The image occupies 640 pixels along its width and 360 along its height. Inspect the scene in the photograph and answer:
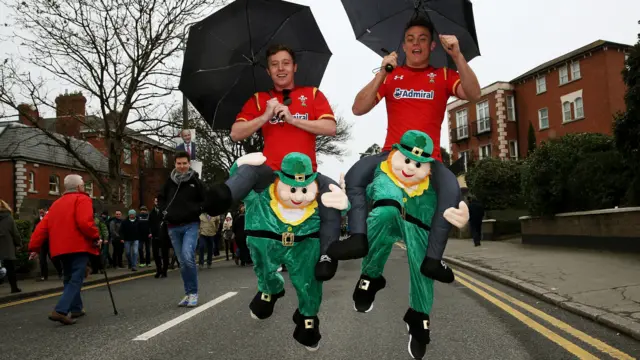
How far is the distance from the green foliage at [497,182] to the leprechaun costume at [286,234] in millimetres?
28858

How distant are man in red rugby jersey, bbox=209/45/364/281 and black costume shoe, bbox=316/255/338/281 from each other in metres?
0.10

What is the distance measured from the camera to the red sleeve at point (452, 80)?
2904 mm

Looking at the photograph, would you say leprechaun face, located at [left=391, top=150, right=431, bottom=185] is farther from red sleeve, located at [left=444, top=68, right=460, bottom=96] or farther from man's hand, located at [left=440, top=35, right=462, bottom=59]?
man's hand, located at [left=440, top=35, right=462, bottom=59]

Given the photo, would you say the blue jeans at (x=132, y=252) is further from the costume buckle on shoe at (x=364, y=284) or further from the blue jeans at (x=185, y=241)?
the costume buckle on shoe at (x=364, y=284)

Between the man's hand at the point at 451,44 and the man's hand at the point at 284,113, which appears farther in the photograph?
the man's hand at the point at 284,113

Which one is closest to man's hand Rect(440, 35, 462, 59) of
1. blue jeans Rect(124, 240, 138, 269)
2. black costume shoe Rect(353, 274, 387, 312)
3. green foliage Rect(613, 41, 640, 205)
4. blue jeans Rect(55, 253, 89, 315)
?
black costume shoe Rect(353, 274, 387, 312)

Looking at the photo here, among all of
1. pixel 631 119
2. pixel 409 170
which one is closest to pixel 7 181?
pixel 631 119

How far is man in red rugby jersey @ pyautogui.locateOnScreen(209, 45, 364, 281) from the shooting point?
281 centimetres

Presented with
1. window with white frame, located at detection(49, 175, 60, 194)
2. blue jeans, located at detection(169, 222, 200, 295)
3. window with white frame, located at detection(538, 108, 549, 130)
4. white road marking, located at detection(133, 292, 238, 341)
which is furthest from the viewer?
window with white frame, located at detection(49, 175, 60, 194)

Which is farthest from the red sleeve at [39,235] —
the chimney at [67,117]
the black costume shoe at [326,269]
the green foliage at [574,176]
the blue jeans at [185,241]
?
the chimney at [67,117]

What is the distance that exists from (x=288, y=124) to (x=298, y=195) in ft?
1.35

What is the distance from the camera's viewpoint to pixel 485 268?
13750 millimetres

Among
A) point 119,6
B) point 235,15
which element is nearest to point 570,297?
point 235,15

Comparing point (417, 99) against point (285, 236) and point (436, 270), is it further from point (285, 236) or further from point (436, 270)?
point (285, 236)
